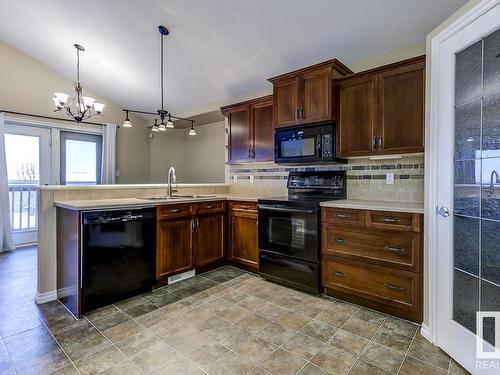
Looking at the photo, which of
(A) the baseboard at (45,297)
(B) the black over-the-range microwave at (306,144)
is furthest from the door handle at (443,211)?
(A) the baseboard at (45,297)

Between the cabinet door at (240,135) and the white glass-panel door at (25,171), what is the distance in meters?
3.55

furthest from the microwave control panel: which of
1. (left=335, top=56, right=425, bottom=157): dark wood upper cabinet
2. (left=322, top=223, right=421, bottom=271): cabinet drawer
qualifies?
(left=322, top=223, right=421, bottom=271): cabinet drawer

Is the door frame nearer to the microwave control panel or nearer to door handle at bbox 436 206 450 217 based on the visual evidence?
door handle at bbox 436 206 450 217

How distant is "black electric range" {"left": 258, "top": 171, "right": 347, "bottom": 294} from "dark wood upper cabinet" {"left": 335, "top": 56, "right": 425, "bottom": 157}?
51 cm

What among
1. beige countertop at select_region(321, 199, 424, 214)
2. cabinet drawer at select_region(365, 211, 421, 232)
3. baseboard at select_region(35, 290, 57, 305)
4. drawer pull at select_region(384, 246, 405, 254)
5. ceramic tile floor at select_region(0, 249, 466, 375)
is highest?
beige countertop at select_region(321, 199, 424, 214)

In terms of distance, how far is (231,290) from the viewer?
2.87 meters

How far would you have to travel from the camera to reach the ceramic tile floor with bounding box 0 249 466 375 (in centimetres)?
166

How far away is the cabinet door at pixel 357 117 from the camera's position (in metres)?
2.64

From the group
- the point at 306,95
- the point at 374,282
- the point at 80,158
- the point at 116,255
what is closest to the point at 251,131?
the point at 306,95

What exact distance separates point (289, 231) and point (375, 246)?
2.85 ft

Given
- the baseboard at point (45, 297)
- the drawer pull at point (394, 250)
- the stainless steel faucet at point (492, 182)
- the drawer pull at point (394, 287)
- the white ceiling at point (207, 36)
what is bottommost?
the baseboard at point (45, 297)

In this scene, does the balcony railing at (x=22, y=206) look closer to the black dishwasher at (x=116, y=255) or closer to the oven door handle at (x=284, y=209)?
the black dishwasher at (x=116, y=255)

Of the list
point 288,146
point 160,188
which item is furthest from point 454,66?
point 160,188

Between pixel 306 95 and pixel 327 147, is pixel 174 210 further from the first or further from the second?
pixel 306 95
